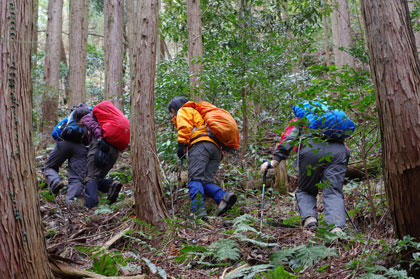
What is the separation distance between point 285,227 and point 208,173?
67.4 inches

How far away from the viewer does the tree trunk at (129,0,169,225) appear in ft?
16.2

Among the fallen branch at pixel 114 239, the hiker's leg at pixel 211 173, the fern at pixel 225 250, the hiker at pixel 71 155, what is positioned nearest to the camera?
the fern at pixel 225 250

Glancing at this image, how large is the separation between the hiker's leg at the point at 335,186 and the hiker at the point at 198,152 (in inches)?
59.6

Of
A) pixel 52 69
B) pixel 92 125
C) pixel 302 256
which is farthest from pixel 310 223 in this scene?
pixel 52 69

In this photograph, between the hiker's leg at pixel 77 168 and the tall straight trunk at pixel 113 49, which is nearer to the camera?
the hiker's leg at pixel 77 168

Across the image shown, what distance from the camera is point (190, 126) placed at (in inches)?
234

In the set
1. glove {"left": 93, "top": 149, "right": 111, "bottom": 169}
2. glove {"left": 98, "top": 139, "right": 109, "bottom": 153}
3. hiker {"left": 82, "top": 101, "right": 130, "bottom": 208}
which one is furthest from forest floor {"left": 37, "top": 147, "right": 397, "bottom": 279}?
glove {"left": 98, "top": 139, "right": 109, "bottom": 153}

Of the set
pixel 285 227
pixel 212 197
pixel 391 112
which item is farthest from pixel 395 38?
pixel 212 197

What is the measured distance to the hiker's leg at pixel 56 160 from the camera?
707 centimetres

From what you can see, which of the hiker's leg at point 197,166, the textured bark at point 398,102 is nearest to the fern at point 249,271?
the textured bark at point 398,102

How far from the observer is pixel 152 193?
4.96 meters

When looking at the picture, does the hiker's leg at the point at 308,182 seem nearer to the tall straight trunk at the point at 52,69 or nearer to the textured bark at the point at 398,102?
the textured bark at the point at 398,102

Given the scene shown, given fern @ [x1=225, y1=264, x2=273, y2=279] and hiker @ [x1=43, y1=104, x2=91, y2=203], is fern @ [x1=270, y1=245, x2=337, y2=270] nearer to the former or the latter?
fern @ [x1=225, y1=264, x2=273, y2=279]

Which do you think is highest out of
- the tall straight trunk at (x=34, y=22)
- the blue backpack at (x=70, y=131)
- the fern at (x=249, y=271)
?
the tall straight trunk at (x=34, y=22)
